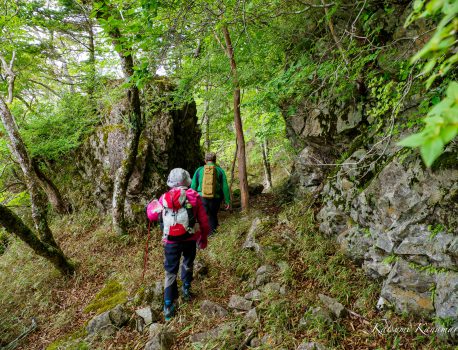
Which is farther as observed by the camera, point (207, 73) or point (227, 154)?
point (227, 154)

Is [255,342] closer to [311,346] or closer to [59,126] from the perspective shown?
[311,346]

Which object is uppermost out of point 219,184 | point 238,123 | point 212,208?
point 238,123

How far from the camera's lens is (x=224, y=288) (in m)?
5.02

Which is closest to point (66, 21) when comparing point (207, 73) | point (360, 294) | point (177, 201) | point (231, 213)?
point (207, 73)

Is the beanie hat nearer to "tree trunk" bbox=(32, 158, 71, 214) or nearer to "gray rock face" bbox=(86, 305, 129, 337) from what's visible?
"gray rock face" bbox=(86, 305, 129, 337)

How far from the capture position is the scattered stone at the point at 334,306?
12.2 ft

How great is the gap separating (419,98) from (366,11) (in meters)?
2.16

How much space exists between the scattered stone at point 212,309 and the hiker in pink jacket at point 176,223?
1.77 ft

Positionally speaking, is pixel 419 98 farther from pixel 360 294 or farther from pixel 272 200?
pixel 272 200

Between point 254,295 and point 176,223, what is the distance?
1759 mm

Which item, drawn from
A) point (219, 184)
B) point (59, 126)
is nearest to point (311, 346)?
point (219, 184)

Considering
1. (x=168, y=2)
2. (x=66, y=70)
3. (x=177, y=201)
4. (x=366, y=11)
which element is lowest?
(x=177, y=201)

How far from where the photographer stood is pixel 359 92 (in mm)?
5699

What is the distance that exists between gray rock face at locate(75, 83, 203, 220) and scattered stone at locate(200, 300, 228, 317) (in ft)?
15.3
